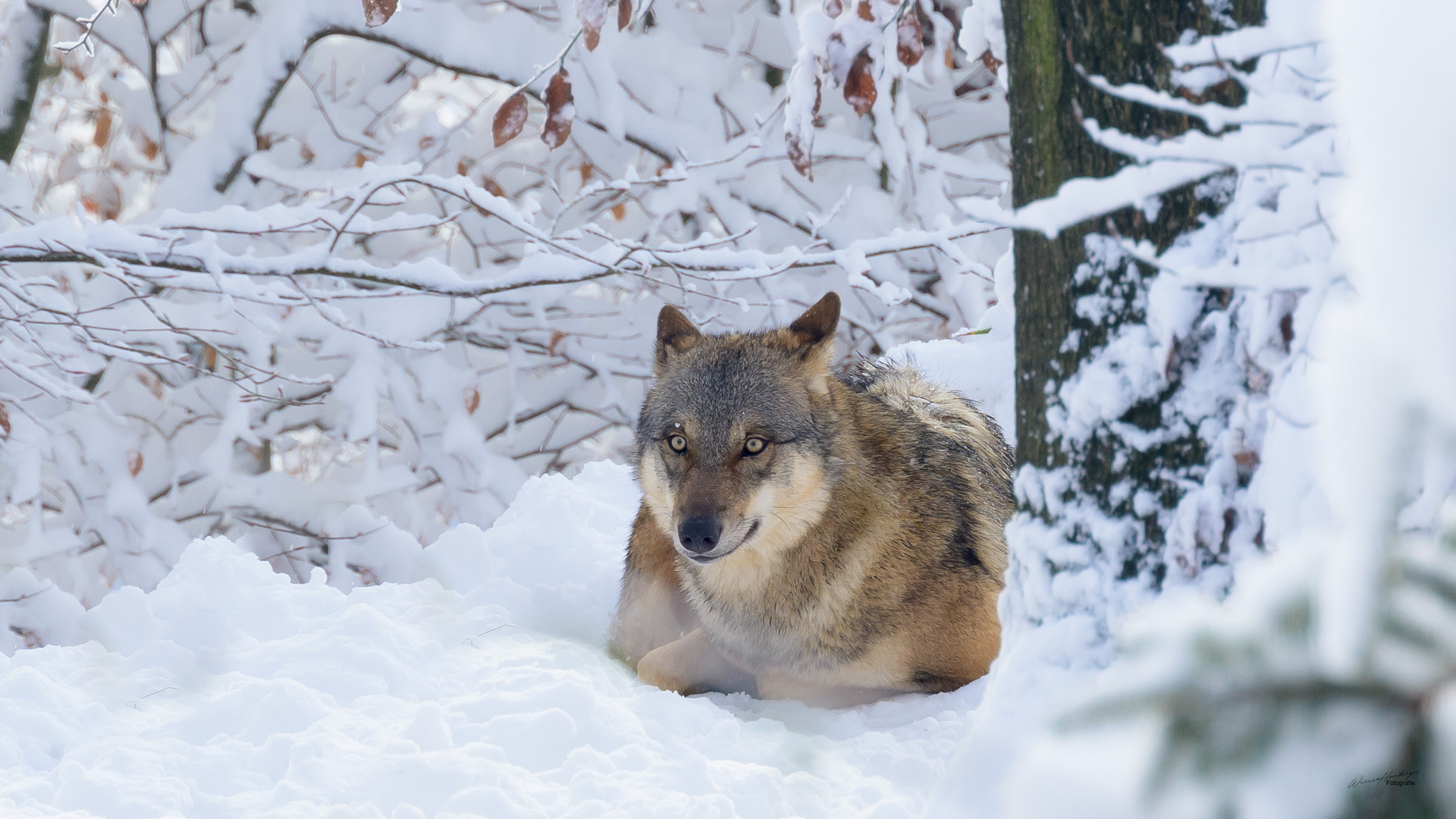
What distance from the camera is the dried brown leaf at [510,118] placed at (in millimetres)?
3191

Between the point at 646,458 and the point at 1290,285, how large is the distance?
2.60 meters

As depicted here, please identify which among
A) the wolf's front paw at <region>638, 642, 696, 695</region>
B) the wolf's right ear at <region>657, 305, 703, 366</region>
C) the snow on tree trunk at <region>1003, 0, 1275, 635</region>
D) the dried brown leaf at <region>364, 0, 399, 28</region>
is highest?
the dried brown leaf at <region>364, 0, 399, 28</region>

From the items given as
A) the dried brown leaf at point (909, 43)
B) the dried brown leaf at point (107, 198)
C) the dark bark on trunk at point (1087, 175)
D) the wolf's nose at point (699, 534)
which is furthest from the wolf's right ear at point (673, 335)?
the dried brown leaf at point (107, 198)

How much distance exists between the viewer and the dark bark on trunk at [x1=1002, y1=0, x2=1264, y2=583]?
1765 mm

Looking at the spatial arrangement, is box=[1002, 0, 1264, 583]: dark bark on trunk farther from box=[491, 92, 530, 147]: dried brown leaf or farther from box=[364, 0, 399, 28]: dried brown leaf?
box=[491, 92, 530, 147]: dried brown leaf

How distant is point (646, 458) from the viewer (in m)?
3.75

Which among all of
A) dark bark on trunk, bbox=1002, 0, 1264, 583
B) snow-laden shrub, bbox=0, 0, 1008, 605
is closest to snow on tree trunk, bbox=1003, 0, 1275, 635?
dark bark on trunk, bbox=1002, 0, 1264, 583

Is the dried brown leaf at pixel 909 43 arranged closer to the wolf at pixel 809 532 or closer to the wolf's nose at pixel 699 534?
the wolf at pixel 809 532

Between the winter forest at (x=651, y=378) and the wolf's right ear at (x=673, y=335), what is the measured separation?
15.1 inches

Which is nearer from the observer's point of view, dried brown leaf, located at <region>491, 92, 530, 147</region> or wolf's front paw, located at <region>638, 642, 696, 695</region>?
dried brown leaf, located at <region>491, 92, 530, 147</region>

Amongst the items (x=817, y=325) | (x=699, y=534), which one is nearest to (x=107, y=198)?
(x=817, y=325)

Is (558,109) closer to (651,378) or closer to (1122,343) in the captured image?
(651,378)

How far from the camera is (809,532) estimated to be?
11.5ft

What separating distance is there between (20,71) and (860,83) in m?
6.00
